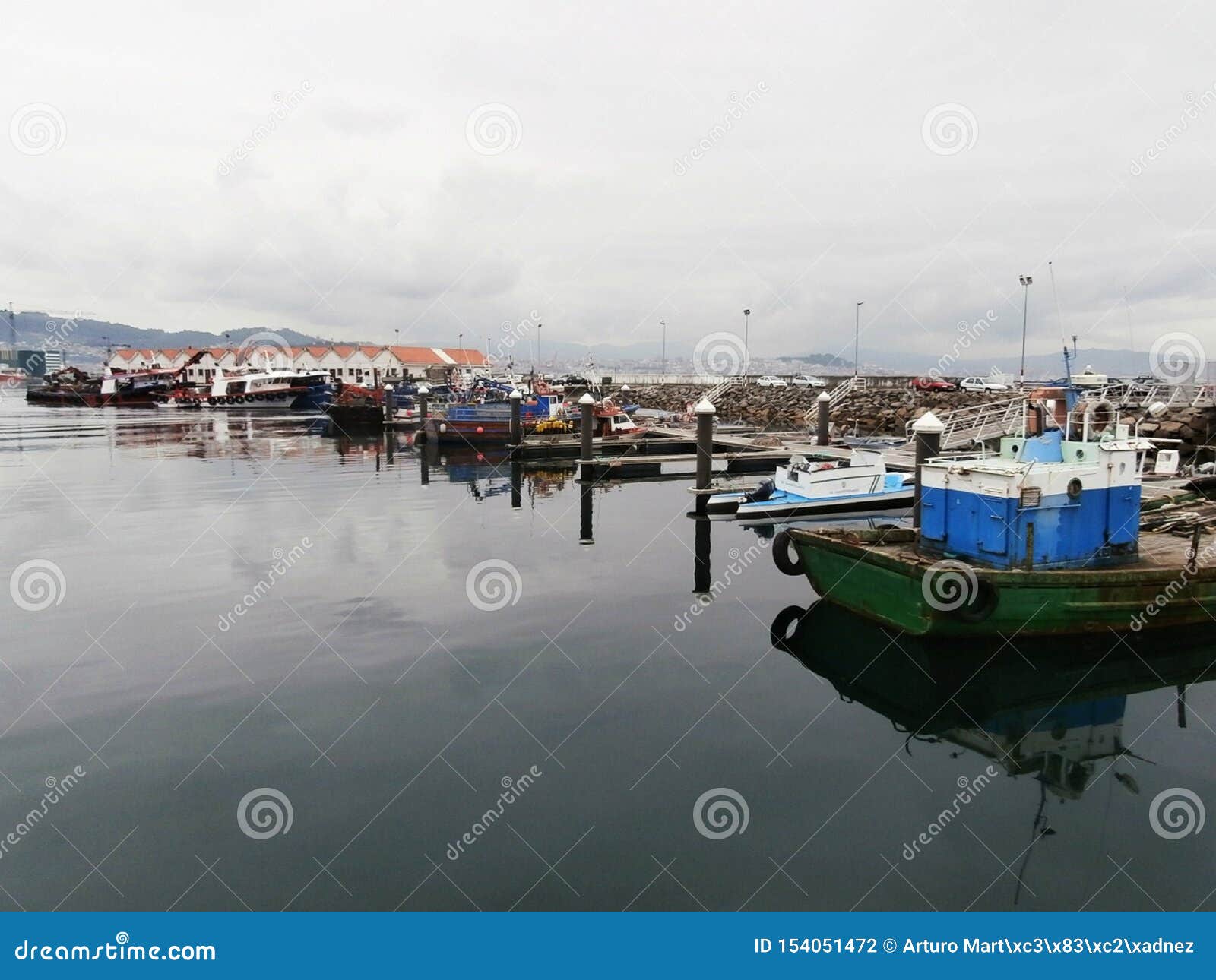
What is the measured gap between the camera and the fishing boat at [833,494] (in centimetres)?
2619

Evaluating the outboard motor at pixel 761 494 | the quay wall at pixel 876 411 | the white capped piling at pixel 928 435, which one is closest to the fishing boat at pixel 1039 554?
the white capped piling at pixel 928 435

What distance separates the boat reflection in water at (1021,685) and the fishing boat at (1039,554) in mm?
394

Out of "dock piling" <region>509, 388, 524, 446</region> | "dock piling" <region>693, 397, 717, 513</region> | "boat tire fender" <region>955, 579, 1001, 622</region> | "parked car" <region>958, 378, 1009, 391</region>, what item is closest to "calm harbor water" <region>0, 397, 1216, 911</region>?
"boat tire fender" <region>955, 579, 1001, 622</region>

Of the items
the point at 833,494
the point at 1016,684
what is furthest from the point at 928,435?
the point at 1016,684

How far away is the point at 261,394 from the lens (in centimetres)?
8644

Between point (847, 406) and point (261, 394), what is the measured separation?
6042 centimetres

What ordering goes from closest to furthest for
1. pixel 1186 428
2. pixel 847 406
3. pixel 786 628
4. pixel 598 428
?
pixel 786 628 < pixel 1186 428 < pixel 598 428 < pixel 847 406

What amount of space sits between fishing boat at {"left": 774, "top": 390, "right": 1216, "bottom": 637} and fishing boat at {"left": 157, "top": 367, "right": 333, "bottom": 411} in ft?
246

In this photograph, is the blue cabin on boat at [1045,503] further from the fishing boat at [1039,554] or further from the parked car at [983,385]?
the parked car at [983,385]

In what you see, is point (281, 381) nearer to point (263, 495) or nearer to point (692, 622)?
point (263, 495)

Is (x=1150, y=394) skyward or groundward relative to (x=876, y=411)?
skyward

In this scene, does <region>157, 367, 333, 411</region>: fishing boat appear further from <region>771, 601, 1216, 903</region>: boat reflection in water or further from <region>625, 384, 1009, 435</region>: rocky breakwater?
<region>771, 601, 1216, 903</region>: boat reflection in water

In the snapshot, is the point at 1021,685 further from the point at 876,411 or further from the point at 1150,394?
the point at 876,411

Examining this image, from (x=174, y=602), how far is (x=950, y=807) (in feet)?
49.6
